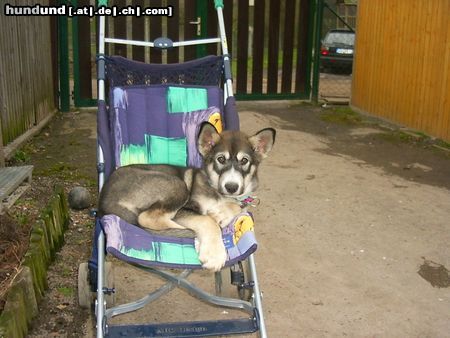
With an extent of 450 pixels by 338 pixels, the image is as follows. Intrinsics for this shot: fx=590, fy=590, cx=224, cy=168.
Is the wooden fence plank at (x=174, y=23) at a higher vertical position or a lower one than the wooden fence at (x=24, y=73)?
higher

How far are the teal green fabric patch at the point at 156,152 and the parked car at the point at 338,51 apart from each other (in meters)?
12.7

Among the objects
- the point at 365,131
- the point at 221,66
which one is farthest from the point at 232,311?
the point at 365,131

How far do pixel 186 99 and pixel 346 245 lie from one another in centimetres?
178

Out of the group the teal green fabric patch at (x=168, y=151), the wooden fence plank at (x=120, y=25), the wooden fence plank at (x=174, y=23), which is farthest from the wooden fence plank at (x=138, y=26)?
the teal green fabric patch at (x=168, y=151)

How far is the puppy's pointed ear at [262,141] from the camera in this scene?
3536 mm

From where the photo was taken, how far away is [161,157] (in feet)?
13.5

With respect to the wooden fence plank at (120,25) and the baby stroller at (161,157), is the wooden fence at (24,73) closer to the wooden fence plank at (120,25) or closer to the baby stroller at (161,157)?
the wooden fence plank at (120,25)

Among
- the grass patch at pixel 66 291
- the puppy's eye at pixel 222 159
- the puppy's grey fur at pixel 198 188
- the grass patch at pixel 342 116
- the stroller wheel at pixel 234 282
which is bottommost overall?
the grass patch at pixel 66 291

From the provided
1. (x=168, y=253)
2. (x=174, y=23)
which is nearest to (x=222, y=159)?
(x=168, y=253)

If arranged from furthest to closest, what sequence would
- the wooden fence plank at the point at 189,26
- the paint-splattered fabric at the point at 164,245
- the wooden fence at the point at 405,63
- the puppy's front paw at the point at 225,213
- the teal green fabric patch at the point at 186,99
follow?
the wooden fence plank at the point at 189,26 < the wooden fence at the point at 405,63 < the teal green fabric patch at the point at 186,99 < the puppy's front paw at the point at 225,213 < the paint-splattered fabric at the point at 164,245

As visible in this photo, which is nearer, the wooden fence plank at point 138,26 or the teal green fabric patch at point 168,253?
the teal green fabric patch at point 168,253

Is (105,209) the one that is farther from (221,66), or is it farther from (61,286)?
(221,66)

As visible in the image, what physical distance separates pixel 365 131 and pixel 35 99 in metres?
4.85

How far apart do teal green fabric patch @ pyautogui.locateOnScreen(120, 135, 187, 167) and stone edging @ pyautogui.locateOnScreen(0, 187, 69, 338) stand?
749 mm
